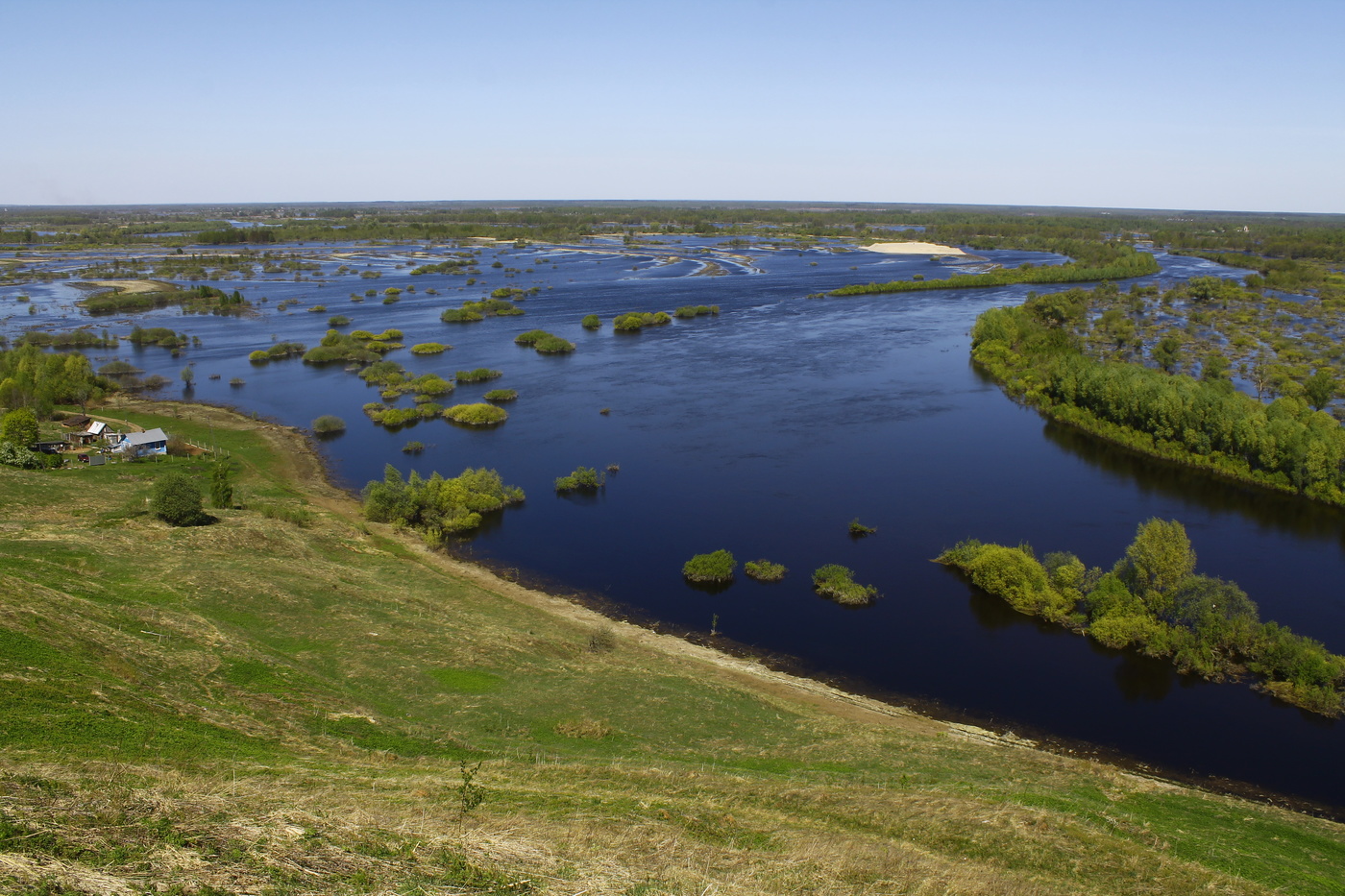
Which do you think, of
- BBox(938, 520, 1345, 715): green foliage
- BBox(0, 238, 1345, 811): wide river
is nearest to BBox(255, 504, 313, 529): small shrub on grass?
BBox(0, 238, 1345, 811): wide river

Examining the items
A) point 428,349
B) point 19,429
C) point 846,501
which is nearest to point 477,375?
point 428,349

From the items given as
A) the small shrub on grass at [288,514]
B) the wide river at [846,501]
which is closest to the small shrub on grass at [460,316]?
the wide river at [846,501]

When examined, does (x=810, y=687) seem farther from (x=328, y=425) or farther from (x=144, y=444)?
(x=328, y=425)

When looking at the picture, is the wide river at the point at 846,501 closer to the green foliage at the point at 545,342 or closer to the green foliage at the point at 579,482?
the green foliage at the point at 579,482

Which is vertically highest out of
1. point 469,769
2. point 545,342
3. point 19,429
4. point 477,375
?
point 545,342

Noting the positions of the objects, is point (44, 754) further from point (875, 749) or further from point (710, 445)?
point (710, 445)

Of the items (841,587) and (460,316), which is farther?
(460,316)
